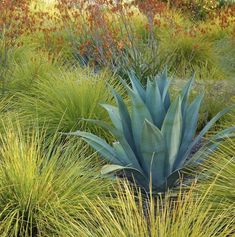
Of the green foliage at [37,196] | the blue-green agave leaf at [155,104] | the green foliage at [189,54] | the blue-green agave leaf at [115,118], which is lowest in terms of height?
the green foliage at [189,54]

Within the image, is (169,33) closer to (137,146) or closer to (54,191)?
(137,146)

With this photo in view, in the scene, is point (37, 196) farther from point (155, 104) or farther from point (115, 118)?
point (155, 104)

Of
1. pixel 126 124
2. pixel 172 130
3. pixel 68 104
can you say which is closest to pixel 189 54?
pixel 68 104

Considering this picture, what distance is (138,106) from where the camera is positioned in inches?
151

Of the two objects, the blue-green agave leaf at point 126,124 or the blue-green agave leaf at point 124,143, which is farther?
the blue-green agave leaf at point 126,124

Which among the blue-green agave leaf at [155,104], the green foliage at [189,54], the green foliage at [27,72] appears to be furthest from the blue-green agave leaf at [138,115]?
the green foliage at [189,54]

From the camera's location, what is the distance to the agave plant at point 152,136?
368cm

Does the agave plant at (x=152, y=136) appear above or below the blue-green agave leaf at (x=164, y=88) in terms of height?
below

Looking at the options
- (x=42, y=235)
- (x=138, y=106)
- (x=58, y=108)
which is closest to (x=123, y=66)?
(x=58, y=108)

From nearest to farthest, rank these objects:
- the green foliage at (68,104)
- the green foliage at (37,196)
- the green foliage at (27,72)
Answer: the green foliage at (37,196) → the green foliage at (68,104) → the green foliage at (27,72)

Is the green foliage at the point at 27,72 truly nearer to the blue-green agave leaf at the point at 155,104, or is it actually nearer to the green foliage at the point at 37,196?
the blue-green agave leaf at the point at 155,104

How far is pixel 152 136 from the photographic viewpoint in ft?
11.9

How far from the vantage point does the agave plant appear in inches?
145

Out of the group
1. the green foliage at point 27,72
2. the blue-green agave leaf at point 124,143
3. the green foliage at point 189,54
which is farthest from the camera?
the green foliage at point 189,54
